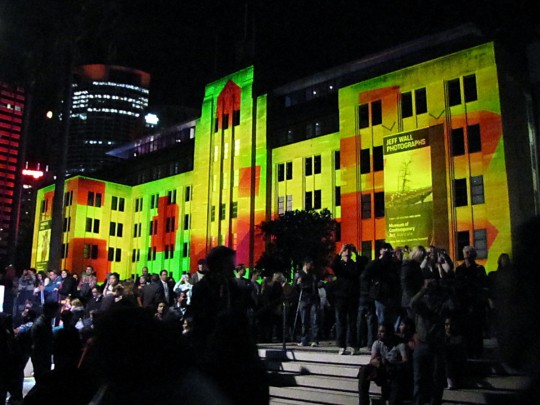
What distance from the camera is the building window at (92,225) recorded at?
54.8 m

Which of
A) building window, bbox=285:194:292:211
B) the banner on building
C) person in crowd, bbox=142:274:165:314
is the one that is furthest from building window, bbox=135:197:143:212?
person in crowd, bbox=142:274:165:314

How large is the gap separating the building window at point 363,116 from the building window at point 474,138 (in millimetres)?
7264

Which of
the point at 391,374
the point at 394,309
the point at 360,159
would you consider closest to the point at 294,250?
the point at 360,159

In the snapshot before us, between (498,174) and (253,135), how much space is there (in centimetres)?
2229

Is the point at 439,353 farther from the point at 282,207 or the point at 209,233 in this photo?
the point at 209,233

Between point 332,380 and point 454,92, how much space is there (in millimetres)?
28084

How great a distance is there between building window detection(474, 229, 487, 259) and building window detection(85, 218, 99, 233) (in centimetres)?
3986

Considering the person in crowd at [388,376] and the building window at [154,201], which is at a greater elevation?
the building window at [154,201]

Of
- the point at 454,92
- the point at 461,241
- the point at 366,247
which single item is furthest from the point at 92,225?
the point at 454,92

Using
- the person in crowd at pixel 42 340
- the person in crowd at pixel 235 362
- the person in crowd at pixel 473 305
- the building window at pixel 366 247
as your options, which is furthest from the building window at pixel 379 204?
the person in crowd at pixel 235 362

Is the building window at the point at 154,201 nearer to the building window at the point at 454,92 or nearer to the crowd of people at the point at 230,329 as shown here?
the building window at the point at 454,92

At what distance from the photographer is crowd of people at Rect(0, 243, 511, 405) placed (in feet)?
6.01

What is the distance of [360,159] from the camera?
120 feet

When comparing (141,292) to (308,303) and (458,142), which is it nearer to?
(308,303)
